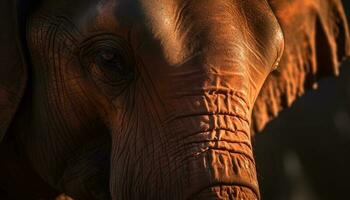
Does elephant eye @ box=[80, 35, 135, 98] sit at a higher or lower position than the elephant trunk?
higher

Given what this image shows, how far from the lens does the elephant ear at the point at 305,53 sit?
11.7 feet

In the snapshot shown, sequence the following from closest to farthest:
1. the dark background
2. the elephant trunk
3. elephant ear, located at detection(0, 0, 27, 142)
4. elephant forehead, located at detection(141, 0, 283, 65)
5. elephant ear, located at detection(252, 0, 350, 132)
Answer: the elephant trunk → elephant forehead, located at detection(141, 0, 283, 65) → elephant ear, located at detection(0, 0, 27, 142) → elephant ear, located at detection(252, 0, 350, 132) → the dark background

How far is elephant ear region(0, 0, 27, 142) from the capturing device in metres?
2.98

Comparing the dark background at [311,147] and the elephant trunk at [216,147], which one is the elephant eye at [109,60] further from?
the dark background at [311,147]

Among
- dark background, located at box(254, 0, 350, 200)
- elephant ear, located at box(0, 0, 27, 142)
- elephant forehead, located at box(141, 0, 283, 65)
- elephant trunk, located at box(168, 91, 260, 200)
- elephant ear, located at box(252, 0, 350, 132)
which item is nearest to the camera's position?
elephant trunk, located at box(168, 91, 260, 200)

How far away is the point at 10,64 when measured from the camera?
3006 mm

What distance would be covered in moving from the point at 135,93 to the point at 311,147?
390cm

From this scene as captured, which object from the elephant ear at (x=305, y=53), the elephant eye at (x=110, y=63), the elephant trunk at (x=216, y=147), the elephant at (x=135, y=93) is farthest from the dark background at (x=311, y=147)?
the elephant trunk at (x=216, y=147)

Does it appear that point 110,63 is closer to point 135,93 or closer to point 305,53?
point 135,93

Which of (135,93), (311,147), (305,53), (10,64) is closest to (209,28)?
(135,93)

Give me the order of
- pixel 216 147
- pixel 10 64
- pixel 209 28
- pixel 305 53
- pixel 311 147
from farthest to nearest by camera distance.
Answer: pixel 311 147, pixel 305 53, pixel 10 64, pixel 209 28, pixel 216 147

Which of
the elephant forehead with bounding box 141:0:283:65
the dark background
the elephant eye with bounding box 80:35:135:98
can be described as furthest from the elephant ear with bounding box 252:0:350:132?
the dark background

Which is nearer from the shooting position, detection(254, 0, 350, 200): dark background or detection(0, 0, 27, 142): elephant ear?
detection(0, 0, 27, 142): elephant ear

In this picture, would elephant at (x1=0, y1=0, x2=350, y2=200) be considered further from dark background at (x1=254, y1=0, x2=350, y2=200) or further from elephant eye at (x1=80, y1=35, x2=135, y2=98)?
dark background at (x1=254, y1=0, x2=350, y2=200)
